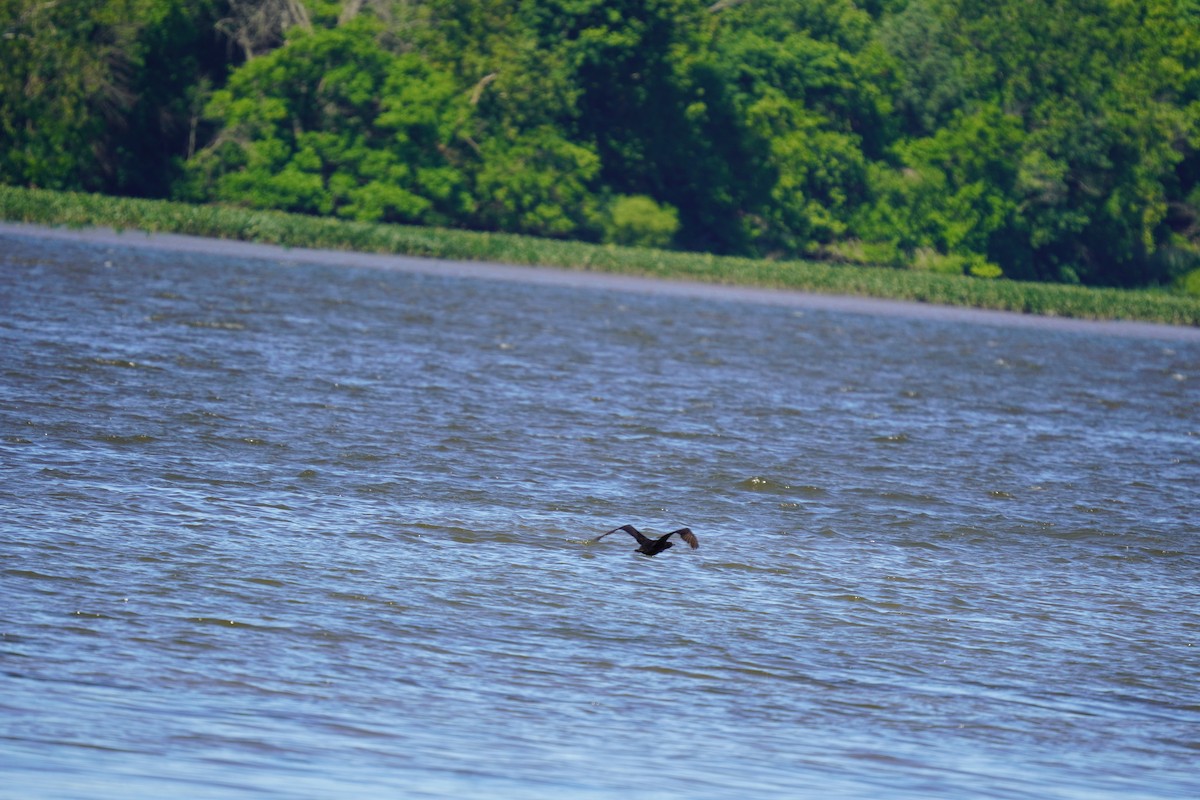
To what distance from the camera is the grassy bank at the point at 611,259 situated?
173 ft

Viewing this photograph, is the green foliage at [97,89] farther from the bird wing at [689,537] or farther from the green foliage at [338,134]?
the bird wing at [689,537]

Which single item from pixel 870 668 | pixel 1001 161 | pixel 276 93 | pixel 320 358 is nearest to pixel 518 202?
pixel 276 93

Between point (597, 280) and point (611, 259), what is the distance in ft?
18.7

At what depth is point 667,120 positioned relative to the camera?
75.4 m

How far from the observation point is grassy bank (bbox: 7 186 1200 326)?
52.7 m

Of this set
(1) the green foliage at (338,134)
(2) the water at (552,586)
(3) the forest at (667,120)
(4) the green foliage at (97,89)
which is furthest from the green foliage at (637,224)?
(2) the water at (552,586)

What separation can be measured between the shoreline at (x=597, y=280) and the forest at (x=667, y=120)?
12479 mm

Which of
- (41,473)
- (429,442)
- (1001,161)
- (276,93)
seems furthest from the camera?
(1001,161)

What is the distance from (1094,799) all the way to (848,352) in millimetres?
27452

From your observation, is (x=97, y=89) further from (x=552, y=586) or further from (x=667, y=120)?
(x=552, y=586)

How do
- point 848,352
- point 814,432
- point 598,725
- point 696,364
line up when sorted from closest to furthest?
1. point 598,725
2. point 814,432
3. point 696,364
4. point 848,352

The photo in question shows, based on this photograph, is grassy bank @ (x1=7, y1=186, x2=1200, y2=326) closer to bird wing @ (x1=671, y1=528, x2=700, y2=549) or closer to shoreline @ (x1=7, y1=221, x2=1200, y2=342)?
shoreline @ (x1=7, y1=221, x2=1200, y2=342)

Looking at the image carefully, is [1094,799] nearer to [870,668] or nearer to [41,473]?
[870,668]

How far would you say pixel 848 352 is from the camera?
1352 inches
